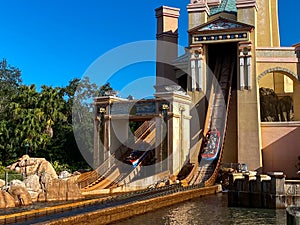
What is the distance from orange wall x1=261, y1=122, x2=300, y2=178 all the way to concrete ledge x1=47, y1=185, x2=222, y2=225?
11.8m

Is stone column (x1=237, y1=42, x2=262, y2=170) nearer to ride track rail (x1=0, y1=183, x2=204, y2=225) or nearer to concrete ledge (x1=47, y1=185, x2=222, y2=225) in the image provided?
concrete ledge (x1=47, y1=185, x2=222, y2=225)

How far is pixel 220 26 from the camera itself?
30.6 meters

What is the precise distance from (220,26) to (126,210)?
20.0m

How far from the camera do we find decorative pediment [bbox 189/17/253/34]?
30.2 metres

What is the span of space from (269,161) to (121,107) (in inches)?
426

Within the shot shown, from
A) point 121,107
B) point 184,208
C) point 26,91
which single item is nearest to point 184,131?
point 121,107

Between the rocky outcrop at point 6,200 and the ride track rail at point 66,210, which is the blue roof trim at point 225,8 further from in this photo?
the rocky outcrop at point 6,200

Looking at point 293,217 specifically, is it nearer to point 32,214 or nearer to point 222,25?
point 32,214

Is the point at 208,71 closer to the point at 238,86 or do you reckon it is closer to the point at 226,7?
the point at 238,86

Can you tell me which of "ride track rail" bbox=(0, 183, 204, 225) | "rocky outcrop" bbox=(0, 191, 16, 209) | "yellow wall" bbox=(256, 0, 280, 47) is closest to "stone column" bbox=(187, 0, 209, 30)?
"yellow wall" bbox=(256, 0, 280, 47)

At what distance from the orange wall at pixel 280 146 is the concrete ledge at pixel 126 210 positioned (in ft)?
38.8

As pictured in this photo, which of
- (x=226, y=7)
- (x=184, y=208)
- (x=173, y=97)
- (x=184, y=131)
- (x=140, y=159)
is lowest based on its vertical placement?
(x=184, y=208)

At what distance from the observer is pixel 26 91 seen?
35844 mm

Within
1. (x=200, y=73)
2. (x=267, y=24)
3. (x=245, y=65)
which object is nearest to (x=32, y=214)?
(x=200, y=73)
